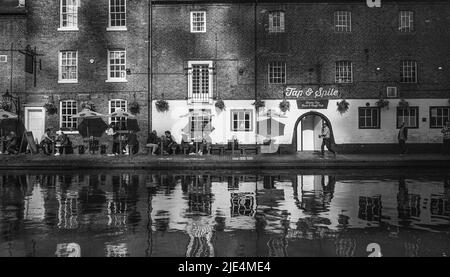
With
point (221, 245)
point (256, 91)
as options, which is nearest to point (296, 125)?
point (256, 91)

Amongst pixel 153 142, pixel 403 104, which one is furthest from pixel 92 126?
pixel 403 104

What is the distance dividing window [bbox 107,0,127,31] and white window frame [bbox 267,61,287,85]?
960cm

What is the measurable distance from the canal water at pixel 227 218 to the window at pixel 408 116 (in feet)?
43.8

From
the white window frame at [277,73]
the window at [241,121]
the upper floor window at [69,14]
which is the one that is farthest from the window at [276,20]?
the upper floor window at [69,14]

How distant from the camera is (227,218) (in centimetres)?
909

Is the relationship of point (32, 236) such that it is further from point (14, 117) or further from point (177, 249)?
point (14, 117)

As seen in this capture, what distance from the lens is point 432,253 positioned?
6.32m

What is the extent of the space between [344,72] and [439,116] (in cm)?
634

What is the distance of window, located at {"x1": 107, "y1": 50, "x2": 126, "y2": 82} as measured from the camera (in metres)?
29.7

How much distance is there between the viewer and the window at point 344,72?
95.1 ft

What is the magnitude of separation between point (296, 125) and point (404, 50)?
26.2 feet

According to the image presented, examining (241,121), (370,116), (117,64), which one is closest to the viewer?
(370,116)

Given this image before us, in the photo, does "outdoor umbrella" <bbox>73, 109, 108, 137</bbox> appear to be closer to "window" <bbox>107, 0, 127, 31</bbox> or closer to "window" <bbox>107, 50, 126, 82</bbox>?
"window" <bbox>107, 50, 126, 82</bbox>

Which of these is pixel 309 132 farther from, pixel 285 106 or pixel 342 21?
pixel 342 21
